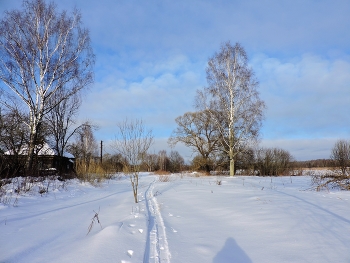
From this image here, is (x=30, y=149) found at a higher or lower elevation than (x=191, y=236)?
higher

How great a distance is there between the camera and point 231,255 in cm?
289

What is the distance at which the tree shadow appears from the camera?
2.75 metres

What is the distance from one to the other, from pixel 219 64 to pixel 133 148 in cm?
1212

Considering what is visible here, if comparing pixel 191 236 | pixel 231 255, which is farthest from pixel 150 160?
pixel 231 255

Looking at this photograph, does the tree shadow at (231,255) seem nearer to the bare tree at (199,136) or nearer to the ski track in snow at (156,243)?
the ski track in snow at (156,243)

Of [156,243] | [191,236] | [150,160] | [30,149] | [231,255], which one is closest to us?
[231,255]

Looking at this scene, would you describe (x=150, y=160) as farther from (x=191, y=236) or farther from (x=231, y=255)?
(x=231, y=255)

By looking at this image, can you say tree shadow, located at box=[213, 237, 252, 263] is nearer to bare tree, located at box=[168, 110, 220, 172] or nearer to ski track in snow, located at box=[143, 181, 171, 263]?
ski track in snow, located at box=[143, 181, 171, 263]

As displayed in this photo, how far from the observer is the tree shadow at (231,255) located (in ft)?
9.03

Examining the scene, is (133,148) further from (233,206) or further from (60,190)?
(60,190)

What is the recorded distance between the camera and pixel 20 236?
356 centimetres

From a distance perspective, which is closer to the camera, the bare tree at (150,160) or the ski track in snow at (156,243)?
the ski track in snow at (156,243)

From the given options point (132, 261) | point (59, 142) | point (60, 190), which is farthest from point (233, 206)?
point (59, 142)

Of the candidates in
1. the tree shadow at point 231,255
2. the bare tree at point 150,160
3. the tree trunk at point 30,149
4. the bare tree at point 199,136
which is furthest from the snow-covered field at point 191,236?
the bare tree at point 199,136
